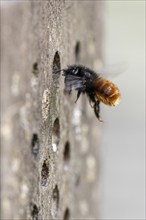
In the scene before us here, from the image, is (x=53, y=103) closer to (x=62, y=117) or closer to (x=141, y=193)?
(x=62, y=117)

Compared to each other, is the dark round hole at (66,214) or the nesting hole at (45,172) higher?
the nesting hole at (45,172)

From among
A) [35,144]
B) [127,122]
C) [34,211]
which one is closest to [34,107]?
[35,144]

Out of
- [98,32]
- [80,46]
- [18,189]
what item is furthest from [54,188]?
[98,32]

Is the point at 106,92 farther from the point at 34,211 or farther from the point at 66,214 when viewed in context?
the point at 34,211

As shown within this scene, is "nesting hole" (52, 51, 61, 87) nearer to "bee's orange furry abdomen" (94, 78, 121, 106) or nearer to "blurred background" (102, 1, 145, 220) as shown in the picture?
"bee's orange furry abdomen" (94, 78, 121, 106)

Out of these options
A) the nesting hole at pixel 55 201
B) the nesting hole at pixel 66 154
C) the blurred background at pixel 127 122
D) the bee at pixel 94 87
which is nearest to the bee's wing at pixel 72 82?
the bee at pixel 94 87

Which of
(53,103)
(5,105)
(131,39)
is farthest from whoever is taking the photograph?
(131,39)

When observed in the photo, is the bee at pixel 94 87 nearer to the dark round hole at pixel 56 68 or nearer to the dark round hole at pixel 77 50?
the dark round hole at pixel 77 50
